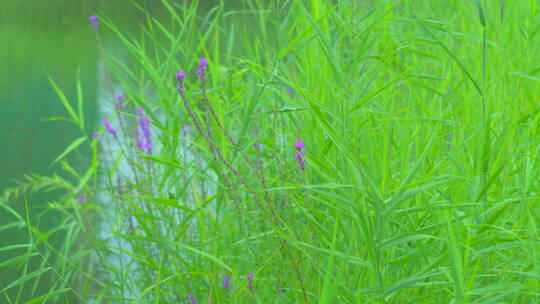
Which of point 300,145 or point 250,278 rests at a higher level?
point 300,145

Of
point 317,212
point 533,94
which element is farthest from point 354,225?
point 533,94

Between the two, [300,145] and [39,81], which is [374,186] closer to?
[300,145]

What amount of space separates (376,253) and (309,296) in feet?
0.99

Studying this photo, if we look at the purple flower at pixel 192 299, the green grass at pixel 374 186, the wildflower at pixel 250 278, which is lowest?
the purple flower at pixel 192 299

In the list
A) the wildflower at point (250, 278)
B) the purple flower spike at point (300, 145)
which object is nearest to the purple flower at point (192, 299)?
the wildflower at point (250, 278)

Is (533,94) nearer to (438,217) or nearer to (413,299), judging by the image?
(438,217)

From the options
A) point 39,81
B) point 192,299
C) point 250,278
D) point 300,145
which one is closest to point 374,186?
point 300,145

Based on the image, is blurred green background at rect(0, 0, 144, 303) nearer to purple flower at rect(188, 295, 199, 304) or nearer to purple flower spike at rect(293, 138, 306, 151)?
purple flower at rect(188, 295, 199, 304)

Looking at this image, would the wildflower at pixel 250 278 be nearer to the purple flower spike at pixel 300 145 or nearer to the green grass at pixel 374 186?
the green grass at pixel 374 186

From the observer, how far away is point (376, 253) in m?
1.14

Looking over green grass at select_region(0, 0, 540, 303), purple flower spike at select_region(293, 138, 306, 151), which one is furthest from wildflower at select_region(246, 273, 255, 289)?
purple flower spike at select_region(293, 138, 306, 151)

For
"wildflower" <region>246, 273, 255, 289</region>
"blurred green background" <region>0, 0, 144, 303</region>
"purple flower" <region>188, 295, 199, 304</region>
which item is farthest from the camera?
"blurred green background" <region>0, 0, 144, 303</region>

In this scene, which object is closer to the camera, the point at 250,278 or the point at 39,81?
the point at 250,278

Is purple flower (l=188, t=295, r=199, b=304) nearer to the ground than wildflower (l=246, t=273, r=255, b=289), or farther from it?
nearer to the ground
